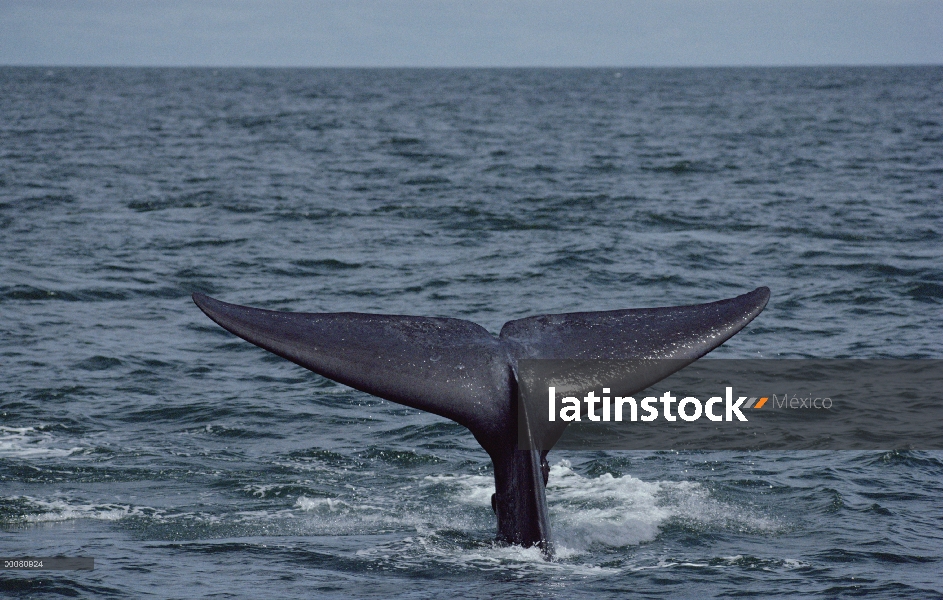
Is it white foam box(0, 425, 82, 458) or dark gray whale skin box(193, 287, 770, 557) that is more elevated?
dark gray whale skin box(193, 287, 770, 557)

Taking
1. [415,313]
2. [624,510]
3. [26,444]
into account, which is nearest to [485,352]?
[624,510]

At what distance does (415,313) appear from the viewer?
17.5 meters

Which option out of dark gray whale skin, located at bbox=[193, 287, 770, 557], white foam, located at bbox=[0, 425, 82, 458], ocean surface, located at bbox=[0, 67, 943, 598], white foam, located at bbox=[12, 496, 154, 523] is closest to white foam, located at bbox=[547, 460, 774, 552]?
ocean surface, located at bbox=[0, 67, 943, 598]

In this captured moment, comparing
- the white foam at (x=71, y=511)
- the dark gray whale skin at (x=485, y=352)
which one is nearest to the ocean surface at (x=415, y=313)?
the white foam at (x=71, y=511)

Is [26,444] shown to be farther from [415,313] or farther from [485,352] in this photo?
[415,313]

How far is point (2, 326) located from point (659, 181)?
21.8m

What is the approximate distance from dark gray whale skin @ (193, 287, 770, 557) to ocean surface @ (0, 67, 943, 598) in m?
0.78

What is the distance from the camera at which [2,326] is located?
1656cm

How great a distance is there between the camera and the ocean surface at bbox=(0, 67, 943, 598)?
8703mm

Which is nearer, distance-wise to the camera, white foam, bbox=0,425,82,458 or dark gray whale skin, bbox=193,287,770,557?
dark gray whale skin, bbox=193,287,770,557

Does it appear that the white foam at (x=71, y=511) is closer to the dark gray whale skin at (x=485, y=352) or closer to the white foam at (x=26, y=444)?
the white foam at (x=26, y=444)

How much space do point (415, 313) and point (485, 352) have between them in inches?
391

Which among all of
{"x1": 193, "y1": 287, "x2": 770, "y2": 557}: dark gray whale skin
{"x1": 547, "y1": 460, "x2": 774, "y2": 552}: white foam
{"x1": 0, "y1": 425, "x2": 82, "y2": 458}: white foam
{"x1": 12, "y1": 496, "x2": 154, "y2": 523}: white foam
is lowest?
{"x1": 547, "y1": 460, "x2": 774, "y2": 552}: white foam

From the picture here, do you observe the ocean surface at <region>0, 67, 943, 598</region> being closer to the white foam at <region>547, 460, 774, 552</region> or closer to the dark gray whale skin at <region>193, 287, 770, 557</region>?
the white foam at <region>547, 460, 774, 552</region>
